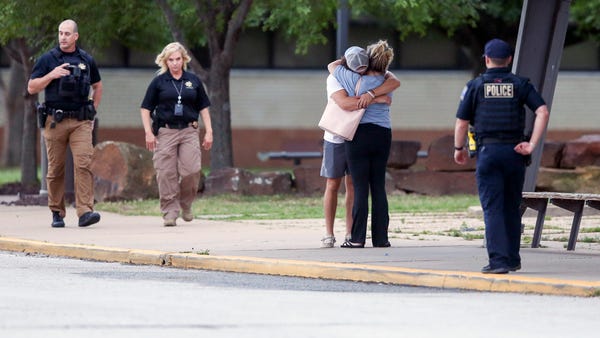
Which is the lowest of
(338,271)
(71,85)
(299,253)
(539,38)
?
(299,253)

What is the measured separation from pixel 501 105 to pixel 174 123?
5964 millimetres

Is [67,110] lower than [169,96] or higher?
lower

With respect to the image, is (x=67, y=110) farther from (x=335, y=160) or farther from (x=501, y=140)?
(x=501, y=140)

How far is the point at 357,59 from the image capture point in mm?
13633

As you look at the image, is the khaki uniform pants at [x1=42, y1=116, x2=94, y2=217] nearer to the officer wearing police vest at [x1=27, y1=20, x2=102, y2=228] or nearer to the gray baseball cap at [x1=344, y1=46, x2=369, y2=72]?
the officer wearing police vest at [x1=27, y1=20, x2=102, y2=228]

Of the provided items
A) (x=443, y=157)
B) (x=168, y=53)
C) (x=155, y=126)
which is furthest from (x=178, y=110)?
(x=443, y=157)

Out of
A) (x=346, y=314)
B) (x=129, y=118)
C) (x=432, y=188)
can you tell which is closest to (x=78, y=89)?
(x=346, y=314)

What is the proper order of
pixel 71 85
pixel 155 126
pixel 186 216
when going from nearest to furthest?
1. pixel 71 85
2. pixel 155 126
3. pixel 186 216

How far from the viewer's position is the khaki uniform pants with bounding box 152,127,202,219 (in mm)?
16516

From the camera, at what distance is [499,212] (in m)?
11.3

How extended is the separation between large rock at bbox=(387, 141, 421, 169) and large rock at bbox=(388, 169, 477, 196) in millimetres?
181

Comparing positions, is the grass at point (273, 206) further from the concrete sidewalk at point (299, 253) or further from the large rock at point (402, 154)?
the concrete sidewalk at point (299, 253)

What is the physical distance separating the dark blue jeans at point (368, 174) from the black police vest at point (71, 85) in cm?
357

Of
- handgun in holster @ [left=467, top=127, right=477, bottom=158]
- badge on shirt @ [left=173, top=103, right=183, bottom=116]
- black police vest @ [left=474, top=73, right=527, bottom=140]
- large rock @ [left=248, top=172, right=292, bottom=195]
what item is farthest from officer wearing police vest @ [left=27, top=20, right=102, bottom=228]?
large rock @ [left=248, top=172, right=292, bottom=195]
